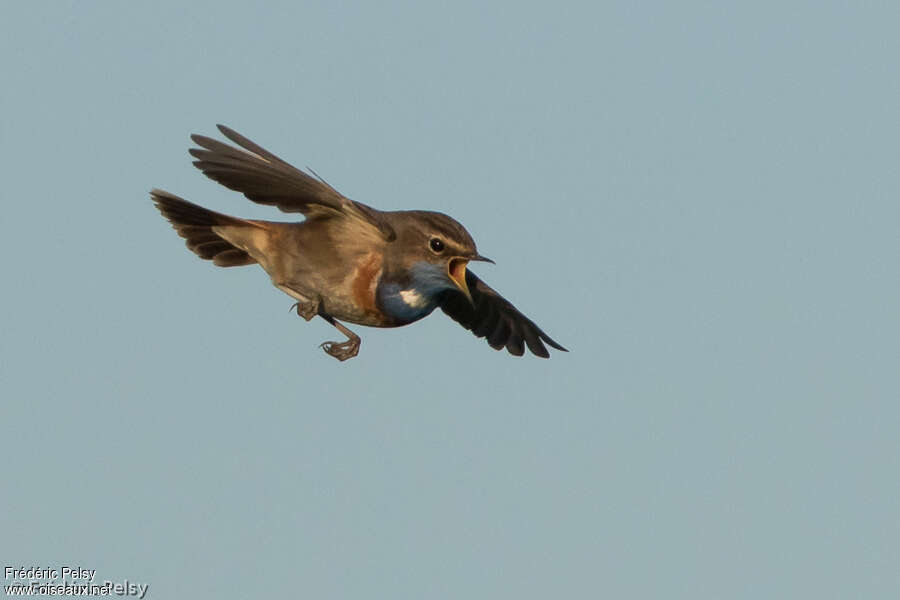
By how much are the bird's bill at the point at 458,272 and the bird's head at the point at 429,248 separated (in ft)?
0.11

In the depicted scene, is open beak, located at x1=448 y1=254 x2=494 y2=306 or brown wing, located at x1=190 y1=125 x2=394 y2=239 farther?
open beak, located at x1=448 y1=254 x2=494 y2=306

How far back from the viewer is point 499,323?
1805 centimetres

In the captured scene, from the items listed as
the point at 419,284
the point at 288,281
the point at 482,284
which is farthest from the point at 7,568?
the point at 482,284

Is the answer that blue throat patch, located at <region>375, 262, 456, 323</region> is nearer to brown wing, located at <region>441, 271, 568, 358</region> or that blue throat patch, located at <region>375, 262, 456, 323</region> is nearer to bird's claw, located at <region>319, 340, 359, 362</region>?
bird's claw, located at <region>319, 340, 359, 362</region>

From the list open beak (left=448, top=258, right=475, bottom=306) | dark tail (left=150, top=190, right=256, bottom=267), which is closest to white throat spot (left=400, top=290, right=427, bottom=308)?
open beak (left=448, top=258, right=475, bottom=306)

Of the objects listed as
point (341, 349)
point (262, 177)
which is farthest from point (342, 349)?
point (262, 177)

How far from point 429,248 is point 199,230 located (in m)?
3.04

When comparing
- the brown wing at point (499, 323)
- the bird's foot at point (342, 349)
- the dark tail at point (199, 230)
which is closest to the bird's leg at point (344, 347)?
the bird's foot at point (342, 349)

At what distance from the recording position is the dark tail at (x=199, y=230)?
16.0 m

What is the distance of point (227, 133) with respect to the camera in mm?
14305

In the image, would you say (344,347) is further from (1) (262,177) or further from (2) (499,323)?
(2) (499,323)

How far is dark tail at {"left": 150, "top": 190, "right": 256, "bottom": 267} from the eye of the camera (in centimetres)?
1603

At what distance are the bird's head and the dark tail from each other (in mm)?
2346

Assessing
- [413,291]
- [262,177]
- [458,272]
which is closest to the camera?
[262,177]
